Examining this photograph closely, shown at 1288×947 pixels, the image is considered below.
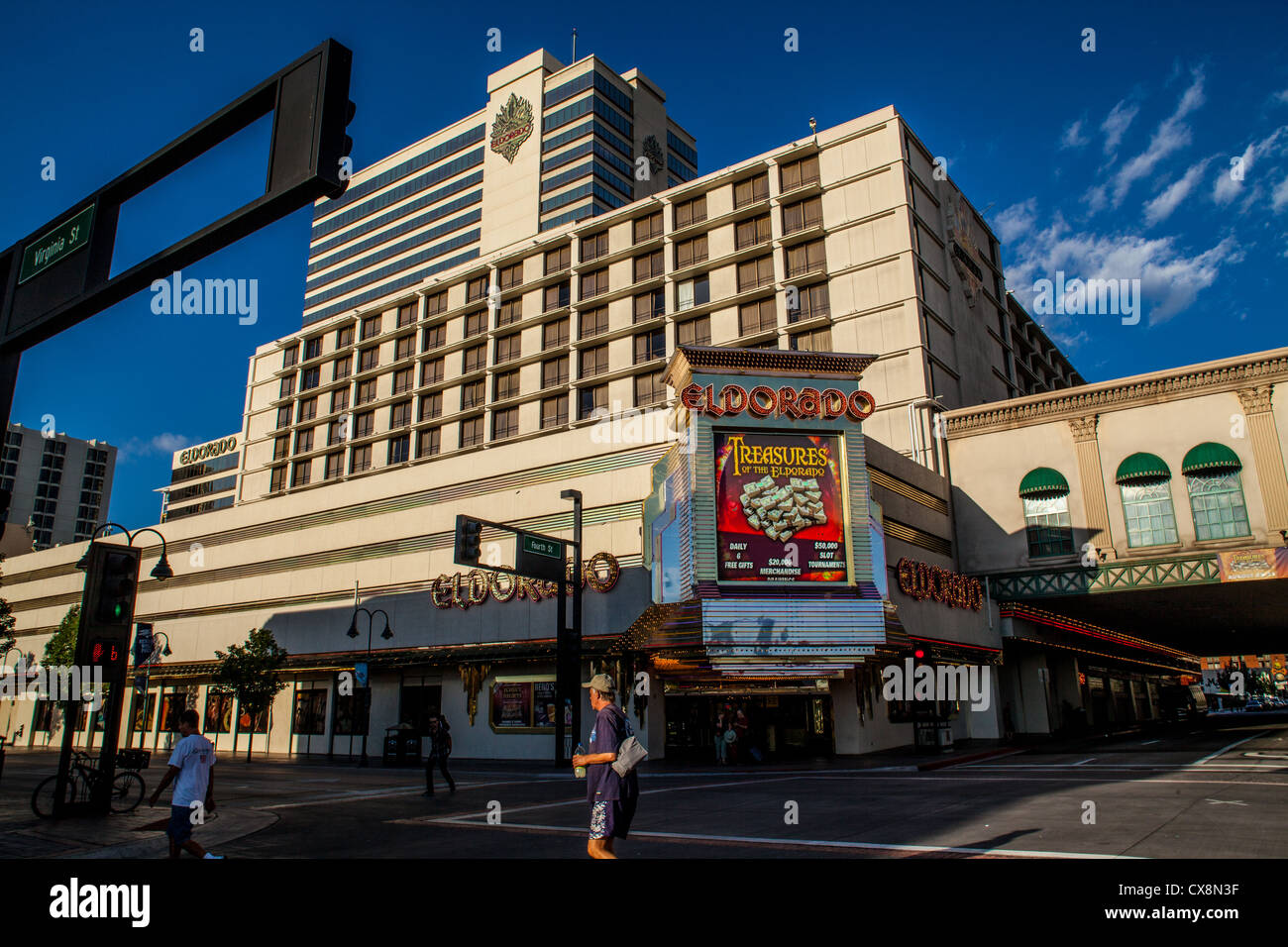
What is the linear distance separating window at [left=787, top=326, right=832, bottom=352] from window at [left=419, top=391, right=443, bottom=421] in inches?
1156

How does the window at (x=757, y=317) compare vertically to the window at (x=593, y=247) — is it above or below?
below

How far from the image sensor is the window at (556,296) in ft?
197

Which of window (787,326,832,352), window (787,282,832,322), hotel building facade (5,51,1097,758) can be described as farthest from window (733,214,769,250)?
window (787,326,832,352)

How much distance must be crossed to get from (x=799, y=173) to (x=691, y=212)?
25.3 ft

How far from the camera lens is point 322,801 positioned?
57.3ft

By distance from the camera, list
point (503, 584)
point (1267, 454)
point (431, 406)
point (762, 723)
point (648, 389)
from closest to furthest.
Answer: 1. point (762, 723)
2. point (1267, 454)
3. point (503, 584)
4. point (648, 389)
5. point (431, 406)

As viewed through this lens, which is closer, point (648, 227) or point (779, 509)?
point (779, 509)

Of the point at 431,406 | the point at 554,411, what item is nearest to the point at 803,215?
the point at 554,411

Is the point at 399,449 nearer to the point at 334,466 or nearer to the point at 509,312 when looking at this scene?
the point at 334,466

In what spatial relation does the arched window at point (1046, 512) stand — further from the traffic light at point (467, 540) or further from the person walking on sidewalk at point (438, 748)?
the person walking on sidewalk at point (438, 748)

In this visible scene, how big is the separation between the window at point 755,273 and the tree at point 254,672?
3277 centimetres

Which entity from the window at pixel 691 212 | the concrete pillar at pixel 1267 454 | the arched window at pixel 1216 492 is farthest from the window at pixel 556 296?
the concrete pillar at pixel 1267 454

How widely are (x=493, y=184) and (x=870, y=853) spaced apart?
7390cm

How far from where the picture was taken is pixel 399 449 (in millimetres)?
66500
